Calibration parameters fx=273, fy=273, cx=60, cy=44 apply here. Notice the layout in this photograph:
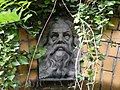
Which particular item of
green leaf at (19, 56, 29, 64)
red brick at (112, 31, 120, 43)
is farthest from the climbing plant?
red brick at (112, 31, 120, 43)

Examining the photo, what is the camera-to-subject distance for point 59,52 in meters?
1.57

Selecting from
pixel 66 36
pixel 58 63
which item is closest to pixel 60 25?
pixel 66 36

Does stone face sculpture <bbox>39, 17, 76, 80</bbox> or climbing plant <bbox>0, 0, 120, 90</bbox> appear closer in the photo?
climbing plant <bbox>0, 0, 120, 90</bbox>

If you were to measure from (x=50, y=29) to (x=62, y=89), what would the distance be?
36cm

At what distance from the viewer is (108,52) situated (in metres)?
1.59

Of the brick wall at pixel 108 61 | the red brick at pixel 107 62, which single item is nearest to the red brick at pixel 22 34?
the brick wall at pixel 108 61

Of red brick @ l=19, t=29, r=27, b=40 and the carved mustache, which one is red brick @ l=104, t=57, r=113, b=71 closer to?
the carved mustache

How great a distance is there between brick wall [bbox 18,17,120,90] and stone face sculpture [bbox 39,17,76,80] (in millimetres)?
92

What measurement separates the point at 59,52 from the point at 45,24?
0.59 ft

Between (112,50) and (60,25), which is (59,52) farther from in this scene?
(112,50)

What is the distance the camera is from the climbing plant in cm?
137

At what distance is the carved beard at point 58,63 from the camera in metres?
1.57

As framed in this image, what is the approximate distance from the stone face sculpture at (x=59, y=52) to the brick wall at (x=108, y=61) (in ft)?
0.30

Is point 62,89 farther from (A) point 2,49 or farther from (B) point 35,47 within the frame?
(A) point 2,49
